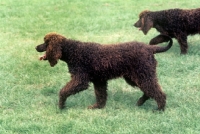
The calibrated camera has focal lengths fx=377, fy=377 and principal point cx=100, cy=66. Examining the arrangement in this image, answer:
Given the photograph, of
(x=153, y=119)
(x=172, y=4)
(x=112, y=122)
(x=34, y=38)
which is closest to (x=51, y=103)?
(x=112, y=122)

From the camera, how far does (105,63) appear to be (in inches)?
221

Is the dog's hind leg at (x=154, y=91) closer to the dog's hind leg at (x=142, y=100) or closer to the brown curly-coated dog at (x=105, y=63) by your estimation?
the brown curly-coated dog at (x=105, y=63)

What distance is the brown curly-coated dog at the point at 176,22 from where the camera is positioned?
859 cm

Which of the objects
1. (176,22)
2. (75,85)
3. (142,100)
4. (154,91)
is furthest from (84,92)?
(176,22)

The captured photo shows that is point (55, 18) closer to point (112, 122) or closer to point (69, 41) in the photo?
point (69, 41)

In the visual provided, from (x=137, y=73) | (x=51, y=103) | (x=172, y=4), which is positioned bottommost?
(x=172, y=4)

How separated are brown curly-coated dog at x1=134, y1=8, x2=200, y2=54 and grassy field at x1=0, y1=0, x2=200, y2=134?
440 millimetres

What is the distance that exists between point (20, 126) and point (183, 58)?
14.7 ft

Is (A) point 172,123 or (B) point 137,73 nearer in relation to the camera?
(A) point 172,123

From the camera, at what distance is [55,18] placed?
12.3 m

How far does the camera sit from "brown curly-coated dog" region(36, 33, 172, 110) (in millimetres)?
5551

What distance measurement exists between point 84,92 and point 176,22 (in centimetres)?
319

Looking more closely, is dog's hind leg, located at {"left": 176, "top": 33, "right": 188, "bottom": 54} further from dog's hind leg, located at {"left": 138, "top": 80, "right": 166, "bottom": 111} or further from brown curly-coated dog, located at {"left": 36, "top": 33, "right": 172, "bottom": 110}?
dog's hind leg, located at {"left": 138, "top": 80, "right": 166, "bottom": 111}

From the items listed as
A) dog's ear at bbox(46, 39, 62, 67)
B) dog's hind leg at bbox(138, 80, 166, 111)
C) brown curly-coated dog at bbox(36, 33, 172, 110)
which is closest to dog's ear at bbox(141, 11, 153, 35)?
brown curly-coated dog at bbox(36, 33, 172, 110)
